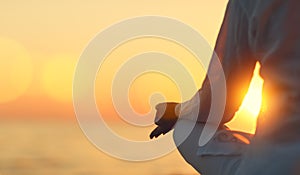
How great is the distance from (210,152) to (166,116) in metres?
0.17

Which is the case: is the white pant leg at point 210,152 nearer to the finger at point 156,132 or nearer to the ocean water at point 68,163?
the finger at point 156,132

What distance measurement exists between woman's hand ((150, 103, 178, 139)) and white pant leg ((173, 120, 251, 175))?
0.03 metres

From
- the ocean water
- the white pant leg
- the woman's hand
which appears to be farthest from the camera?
the ocean water

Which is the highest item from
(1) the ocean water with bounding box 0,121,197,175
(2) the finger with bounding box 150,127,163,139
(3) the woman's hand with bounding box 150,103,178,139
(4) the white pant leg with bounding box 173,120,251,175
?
(1) the ocean water with bounding box 0,121,197,175

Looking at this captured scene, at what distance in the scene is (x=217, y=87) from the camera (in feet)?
4.95

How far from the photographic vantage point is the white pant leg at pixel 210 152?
4.73 feet

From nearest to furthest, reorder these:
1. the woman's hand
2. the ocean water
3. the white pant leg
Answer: the white pant leg
the woman's hand
the ocean water

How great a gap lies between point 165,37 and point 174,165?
6.65m

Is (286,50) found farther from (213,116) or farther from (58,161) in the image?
(58,161)

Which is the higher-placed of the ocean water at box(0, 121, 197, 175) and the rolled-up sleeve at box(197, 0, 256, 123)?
the ocean water at box(0, 121, 197, 175)

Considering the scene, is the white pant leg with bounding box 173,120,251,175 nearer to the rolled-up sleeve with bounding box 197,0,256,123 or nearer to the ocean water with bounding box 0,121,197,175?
the rolled-up sleeve with bounding box 197,0,256,123

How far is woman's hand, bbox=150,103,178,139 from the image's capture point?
1.60 metres

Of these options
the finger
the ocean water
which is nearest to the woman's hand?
the finger

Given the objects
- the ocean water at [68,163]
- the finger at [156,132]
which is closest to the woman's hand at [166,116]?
the finger at [156,132]
